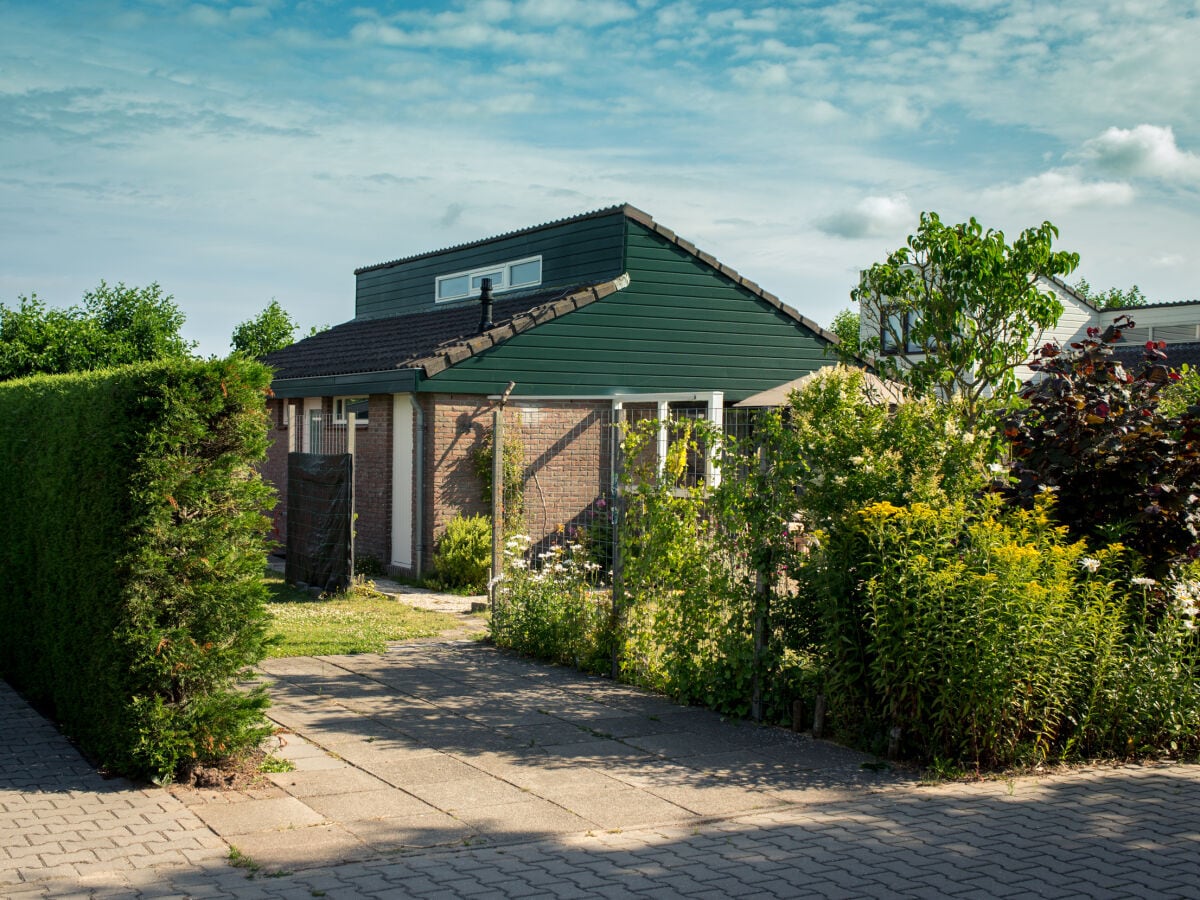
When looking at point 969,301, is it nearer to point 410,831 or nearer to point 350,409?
point 410,831

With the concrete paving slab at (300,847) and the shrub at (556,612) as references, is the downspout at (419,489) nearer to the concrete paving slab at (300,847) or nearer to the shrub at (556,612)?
the shrub at (556,612)

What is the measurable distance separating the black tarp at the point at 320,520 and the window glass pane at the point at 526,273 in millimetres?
6383

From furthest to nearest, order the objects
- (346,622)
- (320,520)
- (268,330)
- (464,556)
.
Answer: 1. (268,330)
2. (464,556)
3. (320,520)
4. (346,622)

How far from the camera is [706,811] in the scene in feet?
20.1

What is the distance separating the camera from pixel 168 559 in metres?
6.37

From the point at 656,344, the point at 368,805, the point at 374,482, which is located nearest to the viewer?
the point at 368,805

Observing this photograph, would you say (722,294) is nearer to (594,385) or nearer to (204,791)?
(594,385)

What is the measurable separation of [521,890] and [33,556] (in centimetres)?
526

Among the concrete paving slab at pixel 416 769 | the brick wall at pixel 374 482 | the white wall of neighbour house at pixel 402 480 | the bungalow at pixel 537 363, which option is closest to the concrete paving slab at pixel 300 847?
the concrete paving slab at pixel 416 769

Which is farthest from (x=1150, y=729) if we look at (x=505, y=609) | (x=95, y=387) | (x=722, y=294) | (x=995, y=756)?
(x=722, y=294)

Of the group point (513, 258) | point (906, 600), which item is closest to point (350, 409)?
point (513, 258)

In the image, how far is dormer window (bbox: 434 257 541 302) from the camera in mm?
21047

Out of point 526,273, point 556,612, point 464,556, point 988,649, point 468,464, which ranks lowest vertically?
point 556,612

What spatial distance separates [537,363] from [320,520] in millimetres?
4235
